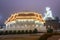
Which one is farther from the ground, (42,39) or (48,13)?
(48,13)

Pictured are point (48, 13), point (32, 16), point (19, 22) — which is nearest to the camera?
point (19, 22)

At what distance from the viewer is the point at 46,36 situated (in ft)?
5.70

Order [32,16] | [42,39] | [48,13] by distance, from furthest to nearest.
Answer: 1. [48,13]
2. [32,16]
3. [42,39]

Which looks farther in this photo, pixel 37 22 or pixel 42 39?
pixel 37 22

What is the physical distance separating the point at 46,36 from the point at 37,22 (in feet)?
53.6

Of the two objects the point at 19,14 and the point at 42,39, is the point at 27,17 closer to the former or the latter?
the point at 19,14

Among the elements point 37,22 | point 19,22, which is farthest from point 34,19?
point 19,22

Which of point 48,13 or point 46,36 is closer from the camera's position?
point 46,36

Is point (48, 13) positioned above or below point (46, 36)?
above

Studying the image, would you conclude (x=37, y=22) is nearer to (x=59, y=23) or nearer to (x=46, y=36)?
(x=59, y=23)

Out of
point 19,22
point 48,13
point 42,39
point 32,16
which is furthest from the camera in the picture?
point 48,13

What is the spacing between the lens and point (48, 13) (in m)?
23.8

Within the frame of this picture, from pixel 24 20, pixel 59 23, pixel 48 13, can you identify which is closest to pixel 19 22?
pixel 24 20

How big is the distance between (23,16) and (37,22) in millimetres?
1888
